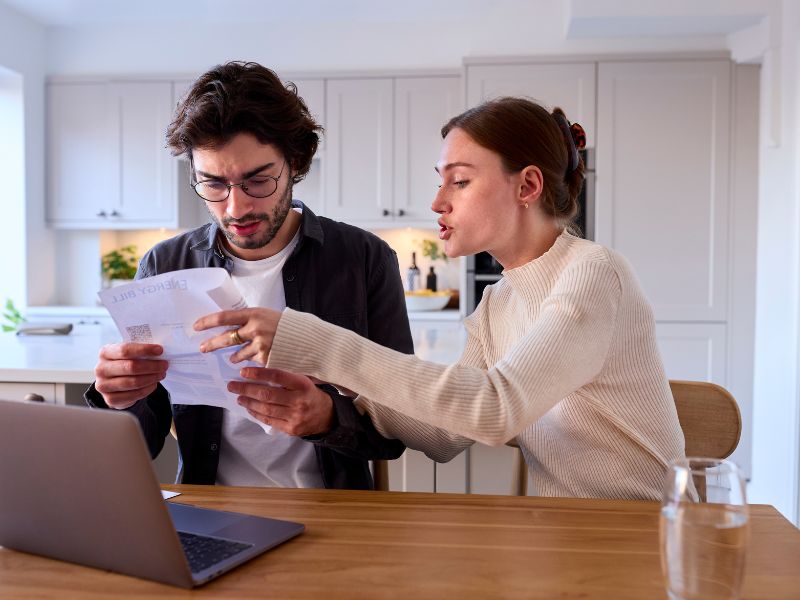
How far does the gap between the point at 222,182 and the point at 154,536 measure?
0.84m

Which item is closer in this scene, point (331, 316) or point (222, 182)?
point (222, 182)

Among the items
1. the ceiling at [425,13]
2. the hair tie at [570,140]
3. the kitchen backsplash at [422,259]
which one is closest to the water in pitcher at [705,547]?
the hair tie at [570,140]

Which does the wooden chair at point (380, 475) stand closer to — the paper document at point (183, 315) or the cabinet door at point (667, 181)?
the paper document at point (183, 315)

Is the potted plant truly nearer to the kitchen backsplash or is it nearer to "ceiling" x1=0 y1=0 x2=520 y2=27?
"ceiling" x1=0 y1=0 x2=520 y2=27

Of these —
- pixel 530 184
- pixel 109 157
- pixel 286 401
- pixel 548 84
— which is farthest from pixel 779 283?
pixel 109 157

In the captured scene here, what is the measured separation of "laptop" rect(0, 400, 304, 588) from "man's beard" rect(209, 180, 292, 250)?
75cm

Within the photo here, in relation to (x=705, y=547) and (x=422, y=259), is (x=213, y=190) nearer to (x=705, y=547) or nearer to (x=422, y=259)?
(x=705, y=547)

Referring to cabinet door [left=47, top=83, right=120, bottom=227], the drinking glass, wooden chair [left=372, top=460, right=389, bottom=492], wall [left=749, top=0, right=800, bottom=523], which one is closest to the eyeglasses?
wooden chair [left=372, top=460, right=389, bottom=492]

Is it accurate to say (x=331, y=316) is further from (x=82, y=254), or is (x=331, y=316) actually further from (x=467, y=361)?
(x=82, y=254)

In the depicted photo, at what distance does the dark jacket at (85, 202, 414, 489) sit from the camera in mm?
1637

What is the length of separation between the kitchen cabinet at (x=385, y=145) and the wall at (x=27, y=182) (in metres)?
1.88

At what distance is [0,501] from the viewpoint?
96 centimetres

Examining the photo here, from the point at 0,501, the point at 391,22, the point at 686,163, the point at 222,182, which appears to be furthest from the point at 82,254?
the point at 0,501

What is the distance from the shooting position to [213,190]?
5.07 feet
